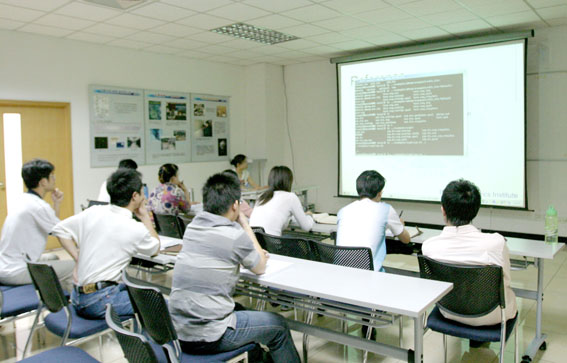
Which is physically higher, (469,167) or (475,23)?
(475,23)

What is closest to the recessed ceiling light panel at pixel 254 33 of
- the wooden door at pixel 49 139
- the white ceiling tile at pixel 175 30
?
the white ceiling tile at pixel 175 30

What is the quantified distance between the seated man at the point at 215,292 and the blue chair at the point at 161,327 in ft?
0.10

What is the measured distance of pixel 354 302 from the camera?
1.79 metres

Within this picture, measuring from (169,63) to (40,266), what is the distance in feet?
16.7

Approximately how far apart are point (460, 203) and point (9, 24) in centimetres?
506

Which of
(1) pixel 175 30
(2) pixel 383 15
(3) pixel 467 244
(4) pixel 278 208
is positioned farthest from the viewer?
(1) pixel 175 30

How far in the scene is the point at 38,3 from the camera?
423cm

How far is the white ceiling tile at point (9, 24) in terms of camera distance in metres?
4.81

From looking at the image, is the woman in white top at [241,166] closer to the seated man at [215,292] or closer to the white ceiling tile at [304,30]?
the white ceiling tile at [304,30]

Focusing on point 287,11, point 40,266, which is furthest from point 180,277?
point 287,11

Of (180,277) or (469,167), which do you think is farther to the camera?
(469,167)

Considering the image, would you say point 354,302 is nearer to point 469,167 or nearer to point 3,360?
point 3,360

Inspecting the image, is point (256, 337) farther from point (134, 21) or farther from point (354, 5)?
point (134, 21)

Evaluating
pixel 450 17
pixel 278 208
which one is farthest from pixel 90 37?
pixel 450 17
